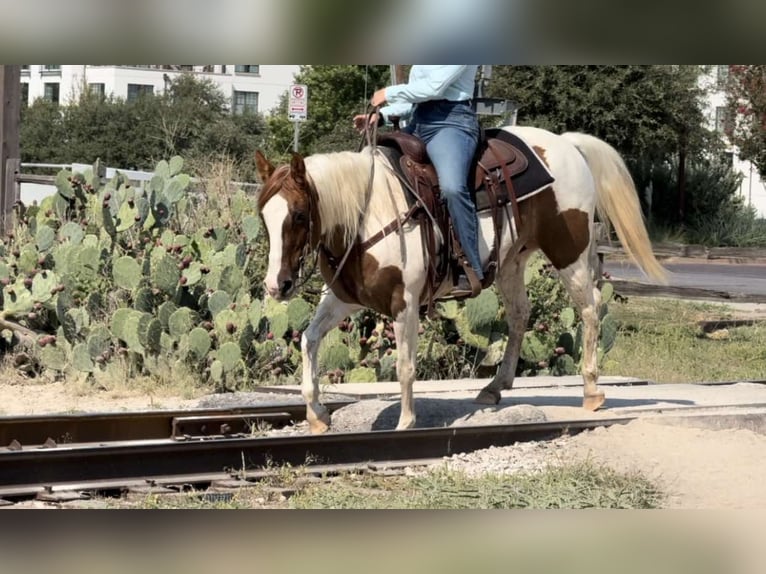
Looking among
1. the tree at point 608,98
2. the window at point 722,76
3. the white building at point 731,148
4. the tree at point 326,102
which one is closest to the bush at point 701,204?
the white building at point 731,148

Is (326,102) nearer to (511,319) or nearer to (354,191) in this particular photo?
(511,319)

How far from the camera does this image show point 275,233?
7.26 m

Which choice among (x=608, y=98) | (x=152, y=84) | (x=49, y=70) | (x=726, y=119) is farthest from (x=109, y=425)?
(x=152, y=84)

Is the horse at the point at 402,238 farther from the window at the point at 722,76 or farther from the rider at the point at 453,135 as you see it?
the window at the point at 722,76

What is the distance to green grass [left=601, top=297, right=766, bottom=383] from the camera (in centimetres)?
1275

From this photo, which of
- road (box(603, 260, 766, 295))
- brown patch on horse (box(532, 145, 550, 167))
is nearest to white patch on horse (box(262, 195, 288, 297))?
brown patch on horse (box(532, 145, 550, 167))

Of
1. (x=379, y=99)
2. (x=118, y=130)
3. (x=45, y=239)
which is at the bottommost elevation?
(x=45, y=239)

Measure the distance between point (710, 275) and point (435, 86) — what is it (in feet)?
66.7

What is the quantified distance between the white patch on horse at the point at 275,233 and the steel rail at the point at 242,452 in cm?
94

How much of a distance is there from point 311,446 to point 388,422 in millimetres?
1277

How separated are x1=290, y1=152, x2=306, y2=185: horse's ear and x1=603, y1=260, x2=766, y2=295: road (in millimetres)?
15090

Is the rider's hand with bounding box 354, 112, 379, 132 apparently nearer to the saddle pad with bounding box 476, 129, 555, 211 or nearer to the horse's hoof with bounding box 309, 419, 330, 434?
the saddle pad with bounding box 476, 129, 555, 211

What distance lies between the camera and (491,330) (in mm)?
11430

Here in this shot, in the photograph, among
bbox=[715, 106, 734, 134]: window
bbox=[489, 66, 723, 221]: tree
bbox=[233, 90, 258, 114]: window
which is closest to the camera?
bbox=[489, 66, 723, 221]: tree
